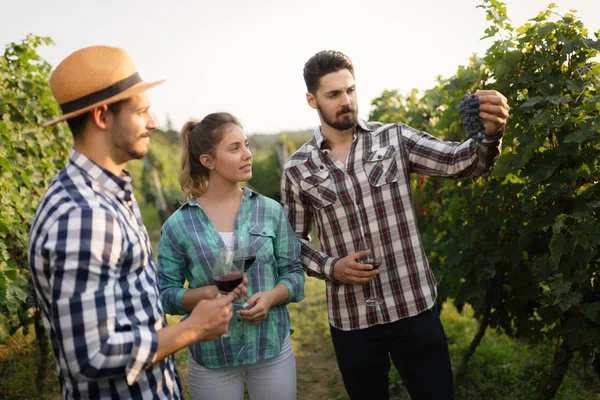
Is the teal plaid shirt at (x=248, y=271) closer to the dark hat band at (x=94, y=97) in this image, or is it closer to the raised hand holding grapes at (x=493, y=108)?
the dark hat band at (x=94, y=97)

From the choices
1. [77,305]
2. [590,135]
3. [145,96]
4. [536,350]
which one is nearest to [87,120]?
[145,96]

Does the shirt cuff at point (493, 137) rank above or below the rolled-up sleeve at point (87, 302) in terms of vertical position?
above

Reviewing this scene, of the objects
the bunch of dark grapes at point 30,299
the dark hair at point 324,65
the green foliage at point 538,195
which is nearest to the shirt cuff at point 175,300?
the dark hair at point 324,65

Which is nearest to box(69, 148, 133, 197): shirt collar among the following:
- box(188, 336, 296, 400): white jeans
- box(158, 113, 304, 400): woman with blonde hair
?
box(158, 113, 304, 400): woman with blonde hair

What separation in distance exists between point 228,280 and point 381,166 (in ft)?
3.57

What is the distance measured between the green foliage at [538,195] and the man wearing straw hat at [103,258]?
6.97 ft

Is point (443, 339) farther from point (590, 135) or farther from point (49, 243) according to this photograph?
point (49, 243)

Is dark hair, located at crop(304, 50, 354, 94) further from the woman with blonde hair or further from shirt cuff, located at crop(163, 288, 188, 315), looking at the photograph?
shirt cuff, located at crop(163, 288, 188, 315)

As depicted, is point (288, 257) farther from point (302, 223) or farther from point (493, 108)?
point (493, 108)

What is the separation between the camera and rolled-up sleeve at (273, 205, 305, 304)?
266 cm

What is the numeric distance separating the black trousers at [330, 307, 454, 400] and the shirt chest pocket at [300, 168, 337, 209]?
706 millimetres

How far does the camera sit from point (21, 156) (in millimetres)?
5184

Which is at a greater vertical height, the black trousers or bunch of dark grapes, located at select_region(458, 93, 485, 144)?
bunch of dark grapes, located at select_region(458, 93, 485, 144)

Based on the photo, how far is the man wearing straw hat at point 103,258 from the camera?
1558 mm
